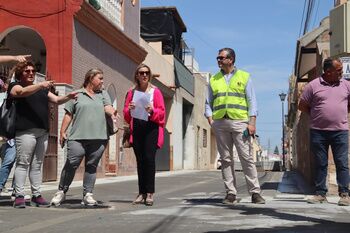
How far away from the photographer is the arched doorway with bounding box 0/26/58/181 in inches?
579

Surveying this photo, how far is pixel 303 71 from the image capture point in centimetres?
1487

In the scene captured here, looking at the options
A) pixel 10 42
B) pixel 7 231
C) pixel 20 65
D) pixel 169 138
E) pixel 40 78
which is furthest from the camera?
pixel 169 138

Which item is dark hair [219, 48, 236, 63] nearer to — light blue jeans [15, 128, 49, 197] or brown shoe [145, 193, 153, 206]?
brown shoe [145, 193, 153, 206]

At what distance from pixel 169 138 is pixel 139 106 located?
83.5 feet

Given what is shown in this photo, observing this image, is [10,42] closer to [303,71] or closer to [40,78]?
[40,78]

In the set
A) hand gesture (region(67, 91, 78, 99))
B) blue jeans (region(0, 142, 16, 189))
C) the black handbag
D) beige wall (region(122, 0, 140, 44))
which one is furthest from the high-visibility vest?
beige wall (region(122, 0, 140, 44))

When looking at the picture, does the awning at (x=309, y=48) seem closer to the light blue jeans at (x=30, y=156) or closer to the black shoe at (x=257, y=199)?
the black shoe at (x=257, y=199)

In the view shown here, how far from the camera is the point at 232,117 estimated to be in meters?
7.32

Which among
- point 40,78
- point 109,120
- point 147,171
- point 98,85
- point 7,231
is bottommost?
point 7,231

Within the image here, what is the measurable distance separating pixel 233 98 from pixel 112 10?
13017 mm

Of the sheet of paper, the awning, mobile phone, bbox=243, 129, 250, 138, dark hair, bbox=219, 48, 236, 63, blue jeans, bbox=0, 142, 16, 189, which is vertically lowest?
blue jeans, bbox=0, 142, 16, 189

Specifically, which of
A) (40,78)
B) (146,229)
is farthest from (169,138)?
(146,229)

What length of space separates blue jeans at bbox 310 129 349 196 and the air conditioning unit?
1202 mm

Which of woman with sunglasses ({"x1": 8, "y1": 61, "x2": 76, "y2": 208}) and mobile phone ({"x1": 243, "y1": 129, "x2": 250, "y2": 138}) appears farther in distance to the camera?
mobile phone ({"x1": 243, "y1": 129, "x2": 250, "y2": 138})
